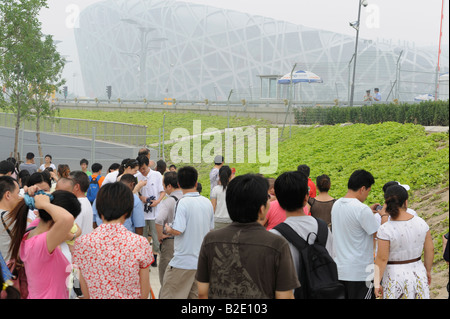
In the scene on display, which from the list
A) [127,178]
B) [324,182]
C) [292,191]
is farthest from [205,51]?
[292,191]

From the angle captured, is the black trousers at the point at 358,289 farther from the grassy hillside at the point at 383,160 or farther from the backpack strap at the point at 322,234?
the grassy hillside at the point at 383,160

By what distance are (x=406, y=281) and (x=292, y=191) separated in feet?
5.95

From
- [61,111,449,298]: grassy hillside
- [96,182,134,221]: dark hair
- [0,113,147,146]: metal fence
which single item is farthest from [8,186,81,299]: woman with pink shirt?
[0,113,147,146]: metal fence

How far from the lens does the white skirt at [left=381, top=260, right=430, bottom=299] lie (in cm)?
511

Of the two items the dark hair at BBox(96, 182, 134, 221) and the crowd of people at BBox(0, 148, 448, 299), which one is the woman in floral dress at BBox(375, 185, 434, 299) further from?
the dark hair at BBox(96, 182, 134, 221)

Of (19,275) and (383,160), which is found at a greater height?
(19,275)

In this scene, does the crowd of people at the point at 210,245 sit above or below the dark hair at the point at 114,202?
below

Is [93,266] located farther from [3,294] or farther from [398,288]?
[398,288]

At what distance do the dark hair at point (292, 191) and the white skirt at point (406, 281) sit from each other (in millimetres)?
1671

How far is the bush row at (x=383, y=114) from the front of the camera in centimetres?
2032

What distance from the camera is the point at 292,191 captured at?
403 cm

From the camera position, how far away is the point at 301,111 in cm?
2944

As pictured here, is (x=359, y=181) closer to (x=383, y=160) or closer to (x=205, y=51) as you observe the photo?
(x=383, y=160)

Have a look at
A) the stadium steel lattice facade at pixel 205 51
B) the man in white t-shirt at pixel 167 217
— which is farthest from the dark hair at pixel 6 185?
the stadium steel lattice facade at pixel 205 51
